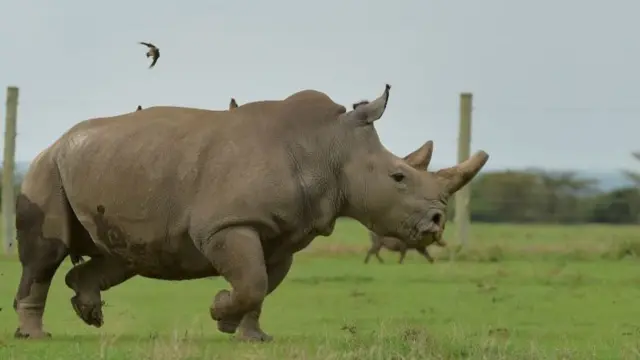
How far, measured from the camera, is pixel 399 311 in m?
13.2

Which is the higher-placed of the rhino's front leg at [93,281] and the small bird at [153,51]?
the small bird at [153,51]

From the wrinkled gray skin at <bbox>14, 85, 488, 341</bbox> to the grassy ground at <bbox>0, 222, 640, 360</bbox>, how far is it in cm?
47

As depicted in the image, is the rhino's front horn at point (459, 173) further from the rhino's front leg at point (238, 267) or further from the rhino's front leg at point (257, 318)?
the rhino's front leg at point (238, 267)

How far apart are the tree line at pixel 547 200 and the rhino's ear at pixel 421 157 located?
15001mm

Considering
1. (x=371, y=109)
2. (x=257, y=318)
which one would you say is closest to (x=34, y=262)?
(x=257, y=318)

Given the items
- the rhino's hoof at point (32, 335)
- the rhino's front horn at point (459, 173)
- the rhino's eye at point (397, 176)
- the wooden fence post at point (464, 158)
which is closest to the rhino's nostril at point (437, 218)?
the rhino's front horn at point (459, 173)

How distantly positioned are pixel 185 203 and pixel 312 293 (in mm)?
5317

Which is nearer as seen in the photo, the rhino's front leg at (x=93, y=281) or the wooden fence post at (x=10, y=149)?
the rhino's front leg at (x=93, y=281)

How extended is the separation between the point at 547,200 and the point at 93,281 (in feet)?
52.0

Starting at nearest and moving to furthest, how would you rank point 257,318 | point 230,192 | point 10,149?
1. point 230,192
2. point 257,318
3. point 10,149

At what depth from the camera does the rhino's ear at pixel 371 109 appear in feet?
32.8

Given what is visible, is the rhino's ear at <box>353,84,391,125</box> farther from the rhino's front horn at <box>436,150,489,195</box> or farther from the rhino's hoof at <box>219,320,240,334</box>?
the rhino's hoof at <box>219,320,240,334</box>

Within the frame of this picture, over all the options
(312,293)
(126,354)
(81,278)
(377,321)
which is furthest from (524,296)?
(126,354)

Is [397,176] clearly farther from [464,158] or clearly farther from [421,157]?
[464,158]
